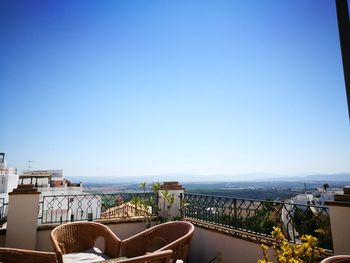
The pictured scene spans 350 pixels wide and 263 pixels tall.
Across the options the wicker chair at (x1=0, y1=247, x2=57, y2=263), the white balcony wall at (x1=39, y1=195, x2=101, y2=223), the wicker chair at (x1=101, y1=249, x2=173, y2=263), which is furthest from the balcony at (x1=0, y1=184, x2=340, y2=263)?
the wicker chair at (x1=0, y1=247, x2=57, y2=263)

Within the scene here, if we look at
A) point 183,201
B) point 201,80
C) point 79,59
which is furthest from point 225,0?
point 183,201

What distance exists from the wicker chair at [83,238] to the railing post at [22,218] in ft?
3.74

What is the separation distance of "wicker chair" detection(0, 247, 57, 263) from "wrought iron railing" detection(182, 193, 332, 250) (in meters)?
2.89

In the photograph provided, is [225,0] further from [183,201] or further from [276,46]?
[183,201]

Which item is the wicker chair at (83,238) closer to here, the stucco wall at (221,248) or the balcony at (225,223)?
the balcony at (225,223)

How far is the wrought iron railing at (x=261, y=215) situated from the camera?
3.10 m

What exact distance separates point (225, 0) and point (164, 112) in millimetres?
6277

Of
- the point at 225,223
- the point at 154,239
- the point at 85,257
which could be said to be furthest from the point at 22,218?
the point at 225,223

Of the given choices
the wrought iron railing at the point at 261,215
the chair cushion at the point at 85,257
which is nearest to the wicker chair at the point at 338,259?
the wrought iron railing at the point at 261,215

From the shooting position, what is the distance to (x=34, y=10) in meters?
4.70

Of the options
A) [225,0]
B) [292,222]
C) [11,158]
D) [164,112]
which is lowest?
[292,222]

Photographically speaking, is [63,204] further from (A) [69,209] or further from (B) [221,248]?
(B) [221,248]

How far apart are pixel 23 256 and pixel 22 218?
199 cm

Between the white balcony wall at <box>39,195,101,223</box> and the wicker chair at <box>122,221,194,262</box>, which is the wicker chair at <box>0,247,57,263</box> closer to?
the wicker chair at <box>122,221,194,262</box>
